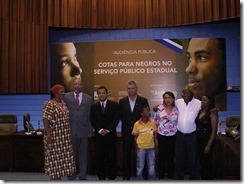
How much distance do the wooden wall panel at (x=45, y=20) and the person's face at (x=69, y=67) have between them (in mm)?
310

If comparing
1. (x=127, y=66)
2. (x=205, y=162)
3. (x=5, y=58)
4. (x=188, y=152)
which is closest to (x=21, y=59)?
(x=5, y=58)

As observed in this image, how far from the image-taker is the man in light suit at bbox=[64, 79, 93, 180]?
3697 millimetres

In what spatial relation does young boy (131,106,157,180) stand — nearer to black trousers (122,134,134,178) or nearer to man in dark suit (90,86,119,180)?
black trousers (122,134,134,178)

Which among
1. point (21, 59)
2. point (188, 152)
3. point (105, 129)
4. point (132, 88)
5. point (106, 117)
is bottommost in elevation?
point (188, 152)

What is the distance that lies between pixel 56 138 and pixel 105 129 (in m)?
0.57

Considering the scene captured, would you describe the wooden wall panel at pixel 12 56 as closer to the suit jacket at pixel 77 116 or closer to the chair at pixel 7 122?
the chair at pixel 7 122

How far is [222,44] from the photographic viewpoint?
5.91m

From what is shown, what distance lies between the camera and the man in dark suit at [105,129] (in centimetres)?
371

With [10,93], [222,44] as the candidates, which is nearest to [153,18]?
[222,44]

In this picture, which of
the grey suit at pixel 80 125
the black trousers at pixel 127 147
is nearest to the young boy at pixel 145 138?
the black trousers at pixel 127 147

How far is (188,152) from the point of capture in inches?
136

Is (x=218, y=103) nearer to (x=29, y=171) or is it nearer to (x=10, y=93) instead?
(x=29, y=171)

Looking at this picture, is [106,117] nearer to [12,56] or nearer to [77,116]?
[77,116]

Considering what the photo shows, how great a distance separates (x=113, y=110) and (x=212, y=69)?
2770 mm
